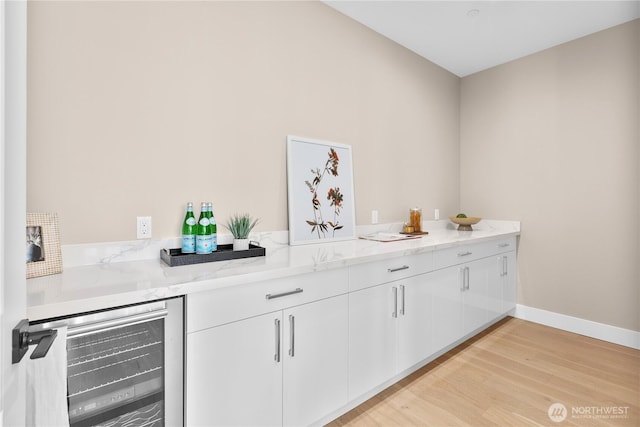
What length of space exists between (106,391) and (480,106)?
3817 mm

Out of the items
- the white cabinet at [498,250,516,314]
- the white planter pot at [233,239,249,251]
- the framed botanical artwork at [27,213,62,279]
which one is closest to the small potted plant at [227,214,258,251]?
the white planter pot at [233,239,249,251]

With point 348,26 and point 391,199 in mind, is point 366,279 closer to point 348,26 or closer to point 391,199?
point 391,199

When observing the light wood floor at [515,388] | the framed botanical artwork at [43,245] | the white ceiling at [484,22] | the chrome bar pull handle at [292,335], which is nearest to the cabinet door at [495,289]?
the light wood floor at [515,388]

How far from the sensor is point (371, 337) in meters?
1.81

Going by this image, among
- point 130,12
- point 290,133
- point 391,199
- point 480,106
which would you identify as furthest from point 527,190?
point 130,12

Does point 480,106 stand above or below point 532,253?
above

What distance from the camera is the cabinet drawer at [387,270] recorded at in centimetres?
173

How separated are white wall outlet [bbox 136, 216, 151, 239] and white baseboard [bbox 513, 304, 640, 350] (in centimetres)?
329

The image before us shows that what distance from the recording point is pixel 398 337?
1.98 meters

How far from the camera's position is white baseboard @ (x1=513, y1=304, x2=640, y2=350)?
8.62 feet

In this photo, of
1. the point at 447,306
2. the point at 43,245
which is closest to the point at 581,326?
the point at 447,306

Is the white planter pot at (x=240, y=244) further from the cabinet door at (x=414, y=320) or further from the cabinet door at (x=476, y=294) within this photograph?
the cabinet door at (x=476, y=294)

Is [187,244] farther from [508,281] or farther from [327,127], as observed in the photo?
[508,281]

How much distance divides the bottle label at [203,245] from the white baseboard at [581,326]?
303cm
